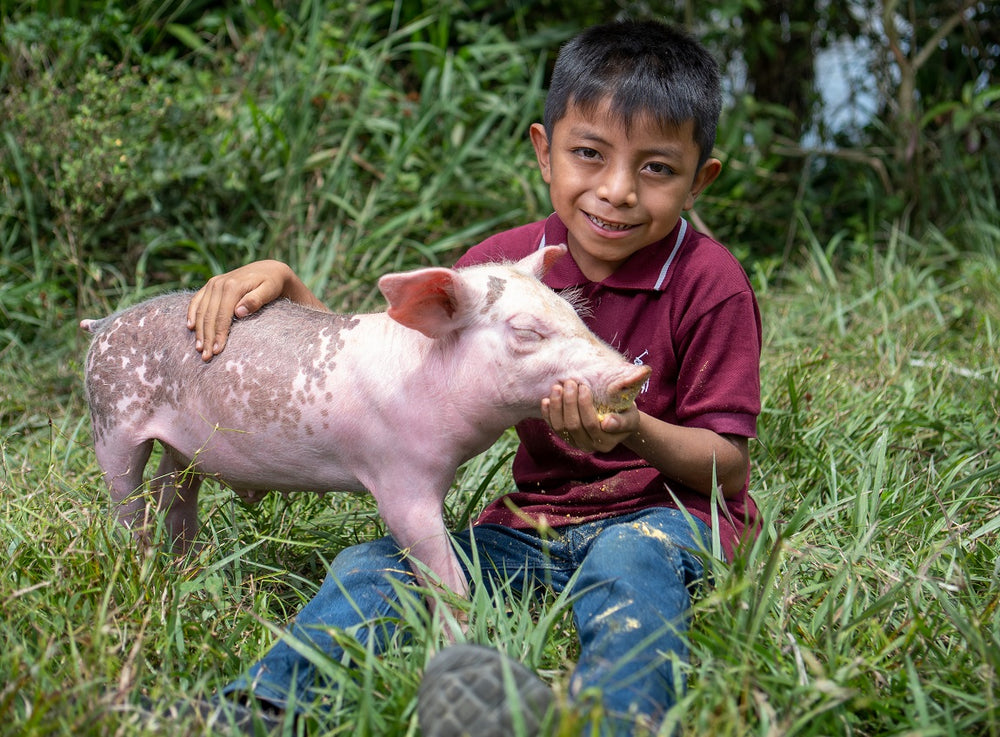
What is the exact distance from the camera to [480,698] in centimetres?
171

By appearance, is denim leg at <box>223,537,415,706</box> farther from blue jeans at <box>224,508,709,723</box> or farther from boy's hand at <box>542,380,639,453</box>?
boy's hand at <box>542,380,639,453</box>

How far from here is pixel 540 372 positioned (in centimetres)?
221

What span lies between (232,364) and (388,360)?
1.27 ft

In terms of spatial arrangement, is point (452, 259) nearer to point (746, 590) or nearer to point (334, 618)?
point (334, 618)

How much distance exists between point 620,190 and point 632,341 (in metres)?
0.39

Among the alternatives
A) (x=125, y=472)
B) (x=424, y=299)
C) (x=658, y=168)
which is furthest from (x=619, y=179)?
(x=125, y=472)

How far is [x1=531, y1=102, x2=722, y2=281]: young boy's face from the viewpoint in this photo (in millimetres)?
2510

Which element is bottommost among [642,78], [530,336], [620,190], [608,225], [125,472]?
[125,472]

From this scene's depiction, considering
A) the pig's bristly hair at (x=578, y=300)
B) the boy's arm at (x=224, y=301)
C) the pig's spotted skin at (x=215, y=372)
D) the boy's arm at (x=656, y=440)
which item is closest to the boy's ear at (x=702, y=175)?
the pig's bristly hair at (x=578, y=300)

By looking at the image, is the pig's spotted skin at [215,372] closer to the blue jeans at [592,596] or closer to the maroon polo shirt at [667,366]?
the blue jeans at [592,596]

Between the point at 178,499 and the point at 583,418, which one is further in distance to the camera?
the point at 178,499

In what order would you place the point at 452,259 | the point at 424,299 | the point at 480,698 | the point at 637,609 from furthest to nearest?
the point at 452,259 → the point at 424,299 → the point at 637,609 → the point at 480,698

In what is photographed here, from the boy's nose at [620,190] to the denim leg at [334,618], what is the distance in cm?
101

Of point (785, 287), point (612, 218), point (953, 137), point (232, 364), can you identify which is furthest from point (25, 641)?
point (953, 137)
